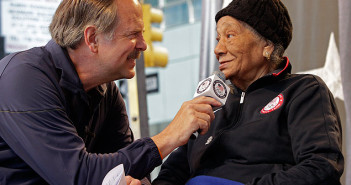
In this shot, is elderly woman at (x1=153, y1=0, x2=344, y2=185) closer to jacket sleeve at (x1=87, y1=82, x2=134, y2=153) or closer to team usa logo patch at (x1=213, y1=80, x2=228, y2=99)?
team usa logo patch at (x1=213, y1=80, x2=228, y2=99)

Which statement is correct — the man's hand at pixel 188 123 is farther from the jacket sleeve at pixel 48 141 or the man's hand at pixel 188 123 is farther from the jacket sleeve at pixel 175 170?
the jacket sleeve at pixel 175 170

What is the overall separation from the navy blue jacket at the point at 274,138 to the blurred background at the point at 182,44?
2.41 ft

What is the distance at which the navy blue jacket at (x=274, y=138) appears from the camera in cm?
170

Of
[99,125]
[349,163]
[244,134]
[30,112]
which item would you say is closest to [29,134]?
[30,112]

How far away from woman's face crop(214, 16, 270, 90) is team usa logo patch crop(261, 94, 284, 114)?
25 centimetres

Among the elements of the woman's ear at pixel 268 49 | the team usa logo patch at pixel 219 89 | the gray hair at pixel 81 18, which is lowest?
the team usa logo patch at pixel 219 89

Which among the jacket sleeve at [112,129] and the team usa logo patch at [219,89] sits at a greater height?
the team usa logo patch at [219,89]

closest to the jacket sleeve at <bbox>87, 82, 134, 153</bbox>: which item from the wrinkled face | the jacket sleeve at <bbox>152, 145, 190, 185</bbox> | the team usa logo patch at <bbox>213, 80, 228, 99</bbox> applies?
the wrinkled face

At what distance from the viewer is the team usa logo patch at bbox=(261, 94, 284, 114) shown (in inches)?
74.1

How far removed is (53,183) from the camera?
1867 mm

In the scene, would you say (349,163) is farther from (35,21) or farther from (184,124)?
(35,21)

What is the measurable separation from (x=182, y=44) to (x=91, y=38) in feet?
29.7

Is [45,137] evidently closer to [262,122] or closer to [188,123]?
[188,123]

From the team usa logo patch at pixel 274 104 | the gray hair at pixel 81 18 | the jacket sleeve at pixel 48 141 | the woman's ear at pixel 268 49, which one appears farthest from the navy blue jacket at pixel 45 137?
the woman's ear at pixel 268 49
